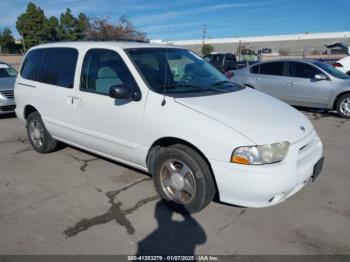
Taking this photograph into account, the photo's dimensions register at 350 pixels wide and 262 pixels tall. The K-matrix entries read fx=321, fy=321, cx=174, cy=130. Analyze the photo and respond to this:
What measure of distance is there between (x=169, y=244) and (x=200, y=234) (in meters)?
0.34

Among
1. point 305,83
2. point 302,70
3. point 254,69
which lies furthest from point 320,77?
point 254,69

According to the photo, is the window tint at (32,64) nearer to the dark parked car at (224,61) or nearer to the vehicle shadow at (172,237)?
the vehicle shadow at (172,237)

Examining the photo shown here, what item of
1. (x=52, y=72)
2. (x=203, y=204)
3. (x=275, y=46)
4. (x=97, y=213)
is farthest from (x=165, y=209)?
(x=275, y=46)

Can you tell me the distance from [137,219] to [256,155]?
1431mm

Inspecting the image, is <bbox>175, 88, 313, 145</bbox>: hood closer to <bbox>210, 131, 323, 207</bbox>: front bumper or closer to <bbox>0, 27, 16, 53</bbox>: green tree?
<bbox>210, 131, 323, 207</bbox>: front bumper

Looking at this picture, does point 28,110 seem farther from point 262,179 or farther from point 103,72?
point 262,179

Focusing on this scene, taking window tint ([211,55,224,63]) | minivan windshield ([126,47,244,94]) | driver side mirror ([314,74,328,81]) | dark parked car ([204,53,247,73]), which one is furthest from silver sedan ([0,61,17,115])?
window tint ([211,55,224,63])

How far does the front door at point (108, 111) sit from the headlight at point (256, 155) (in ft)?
4.00

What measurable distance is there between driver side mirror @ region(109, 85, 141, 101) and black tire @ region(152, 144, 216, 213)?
70cm

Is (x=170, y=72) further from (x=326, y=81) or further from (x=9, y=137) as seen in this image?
(x=326, y=81)

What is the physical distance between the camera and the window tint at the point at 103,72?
3.93m

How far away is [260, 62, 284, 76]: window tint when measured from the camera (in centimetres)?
948

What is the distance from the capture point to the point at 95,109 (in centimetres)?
415

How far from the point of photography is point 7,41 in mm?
62062
